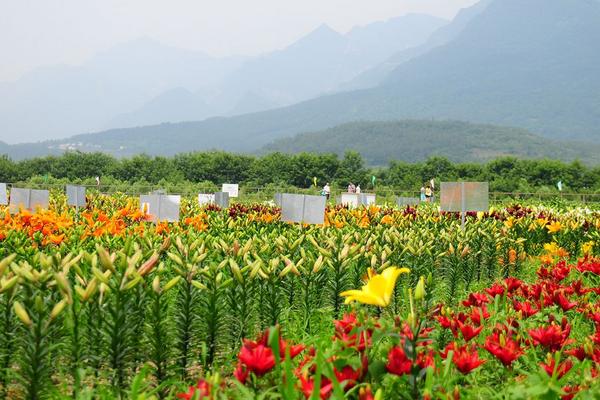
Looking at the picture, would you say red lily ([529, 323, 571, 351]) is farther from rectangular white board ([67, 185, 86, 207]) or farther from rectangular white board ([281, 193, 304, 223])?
rectangular white board ([67, 185, 86, 207])

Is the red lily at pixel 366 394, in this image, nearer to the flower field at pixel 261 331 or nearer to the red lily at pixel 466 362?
the flower field at pixel 261 331

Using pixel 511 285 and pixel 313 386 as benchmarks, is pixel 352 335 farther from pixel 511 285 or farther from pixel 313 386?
pixel 511 285

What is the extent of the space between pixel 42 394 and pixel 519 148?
196001mm

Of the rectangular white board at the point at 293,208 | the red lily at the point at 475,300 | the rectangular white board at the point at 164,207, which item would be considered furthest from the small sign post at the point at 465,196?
the red lily at the point at 475,300

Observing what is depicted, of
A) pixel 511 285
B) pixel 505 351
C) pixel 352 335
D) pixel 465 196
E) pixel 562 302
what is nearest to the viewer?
pixel 352 335

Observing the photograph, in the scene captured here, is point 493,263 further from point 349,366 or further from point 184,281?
point 349,366

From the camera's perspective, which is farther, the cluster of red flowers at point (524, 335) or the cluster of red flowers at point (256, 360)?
the cluster of red flowers at point (524, 335)

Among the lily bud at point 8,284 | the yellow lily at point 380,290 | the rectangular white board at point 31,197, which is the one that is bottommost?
the lily bud at point 8,284

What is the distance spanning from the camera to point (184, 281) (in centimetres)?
327

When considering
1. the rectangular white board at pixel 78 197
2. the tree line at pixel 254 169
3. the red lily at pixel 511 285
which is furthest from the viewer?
the tree line at pixel 254 169

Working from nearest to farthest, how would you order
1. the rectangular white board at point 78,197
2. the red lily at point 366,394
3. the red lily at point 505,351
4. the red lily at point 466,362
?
1. the red lily at point 366,394
2. the red lily at point 466,362
3. the red lily at point 505,351
4. the rectangular white board at point 78,197

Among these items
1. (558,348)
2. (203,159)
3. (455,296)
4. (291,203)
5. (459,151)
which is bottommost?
(455,296)

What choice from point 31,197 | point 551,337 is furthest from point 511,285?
point 31,197

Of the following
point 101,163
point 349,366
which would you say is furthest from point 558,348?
point 101,163
